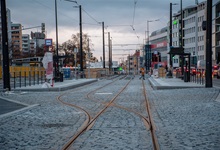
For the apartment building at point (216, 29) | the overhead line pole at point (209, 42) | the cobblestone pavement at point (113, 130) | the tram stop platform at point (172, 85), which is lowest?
the tram stop platform at point (172, 85)

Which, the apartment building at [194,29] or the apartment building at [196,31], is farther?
the apartment building at [194,29]

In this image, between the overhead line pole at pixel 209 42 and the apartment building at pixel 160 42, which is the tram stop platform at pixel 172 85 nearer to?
the overhead line pole at pixel 209 42

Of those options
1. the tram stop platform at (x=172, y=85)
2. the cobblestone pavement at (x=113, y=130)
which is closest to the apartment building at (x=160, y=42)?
the tram stop platform at (x=172, y=85)

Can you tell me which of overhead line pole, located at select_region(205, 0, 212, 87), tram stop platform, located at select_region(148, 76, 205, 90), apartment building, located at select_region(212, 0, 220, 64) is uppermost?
apartment building, located at select_region(212, 0, 220, 64)

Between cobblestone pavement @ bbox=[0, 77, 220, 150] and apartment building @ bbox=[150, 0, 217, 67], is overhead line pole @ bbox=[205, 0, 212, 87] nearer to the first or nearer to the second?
cobblestone pavement @ bbox=[0, 77, 220, 150]

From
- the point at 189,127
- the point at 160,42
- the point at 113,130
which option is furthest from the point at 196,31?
the point at 113,130

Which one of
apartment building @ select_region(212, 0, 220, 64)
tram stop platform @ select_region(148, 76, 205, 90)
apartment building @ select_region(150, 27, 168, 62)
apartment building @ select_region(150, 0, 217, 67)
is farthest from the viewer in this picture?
apartment building @ select_region(150, 27, 168, 62)

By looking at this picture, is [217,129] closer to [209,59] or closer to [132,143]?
[132,143]

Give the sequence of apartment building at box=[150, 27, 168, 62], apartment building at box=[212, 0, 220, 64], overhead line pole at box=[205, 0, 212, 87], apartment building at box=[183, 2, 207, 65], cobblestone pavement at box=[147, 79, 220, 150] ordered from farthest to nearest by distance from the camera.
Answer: apartment building at box=[150, 27, 168, 62] < apartment building at box=[183, 2, 207, 65] < apartment building at box=[212, 0, 220, 64] < overhead line pole at box=[205, 0, 212, 87] < cobblestone pavement at box=[147, 79, 220, 150]

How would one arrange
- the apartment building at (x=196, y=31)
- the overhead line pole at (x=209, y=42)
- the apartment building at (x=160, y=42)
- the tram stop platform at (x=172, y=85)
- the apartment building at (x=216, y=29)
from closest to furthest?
1. the overhead line pole at (x=209, y=42)
2. the tram stop platform at (x=172, y=85)
3. the apartment building at (x=216, y=29)
4. the apartment building at (x=196, y=31)
5. the apartment building at (x=160, y=42)

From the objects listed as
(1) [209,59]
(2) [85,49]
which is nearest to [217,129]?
(1) [209,59]

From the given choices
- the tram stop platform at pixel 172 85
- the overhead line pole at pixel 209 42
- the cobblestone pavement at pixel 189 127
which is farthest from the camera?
the tram stop platform at pixel 172 85

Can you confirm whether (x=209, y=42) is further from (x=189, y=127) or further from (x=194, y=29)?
(x=194, y=29)

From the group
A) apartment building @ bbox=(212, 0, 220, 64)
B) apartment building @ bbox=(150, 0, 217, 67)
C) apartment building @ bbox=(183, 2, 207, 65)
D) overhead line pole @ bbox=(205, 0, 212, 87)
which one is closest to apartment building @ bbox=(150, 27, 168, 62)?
apartment building @ bbox=(150, 0, 217, 67)
